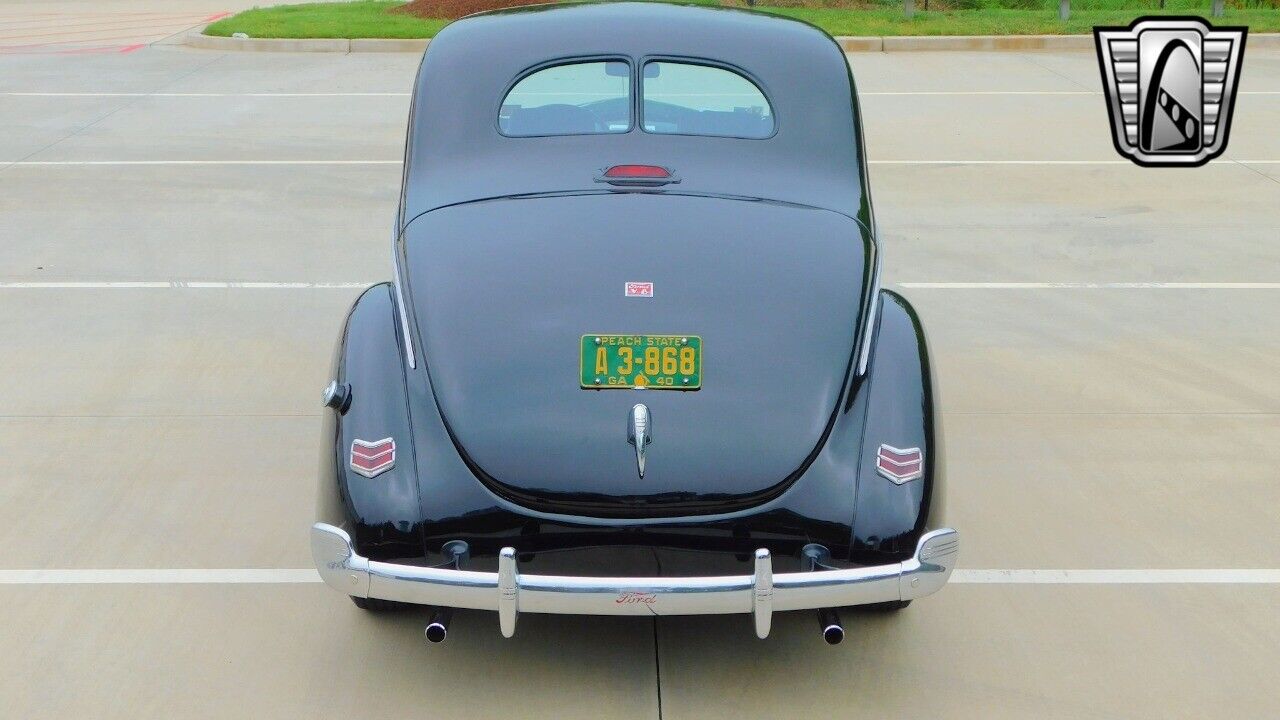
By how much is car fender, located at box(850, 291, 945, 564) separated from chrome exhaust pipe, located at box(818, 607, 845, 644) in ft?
0.55

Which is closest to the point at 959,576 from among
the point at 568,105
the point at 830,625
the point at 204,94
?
the point at 830,625

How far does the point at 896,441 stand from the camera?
352cm

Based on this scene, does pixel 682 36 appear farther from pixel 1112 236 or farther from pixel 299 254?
pixel 1112 236

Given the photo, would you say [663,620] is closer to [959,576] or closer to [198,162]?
[959,576]

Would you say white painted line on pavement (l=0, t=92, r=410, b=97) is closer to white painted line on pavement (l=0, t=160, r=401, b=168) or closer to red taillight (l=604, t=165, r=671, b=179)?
white painted line on pavement (l=0, t=160, r=401, b=168)

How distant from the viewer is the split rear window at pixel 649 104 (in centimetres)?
452

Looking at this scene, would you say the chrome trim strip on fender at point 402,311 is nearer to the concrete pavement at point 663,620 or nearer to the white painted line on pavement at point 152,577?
the concrete pavement at point 663,620

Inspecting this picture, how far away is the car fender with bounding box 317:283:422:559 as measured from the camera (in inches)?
132

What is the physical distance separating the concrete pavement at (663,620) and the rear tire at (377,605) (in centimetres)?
A: 5

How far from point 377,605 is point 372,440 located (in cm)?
→ 67

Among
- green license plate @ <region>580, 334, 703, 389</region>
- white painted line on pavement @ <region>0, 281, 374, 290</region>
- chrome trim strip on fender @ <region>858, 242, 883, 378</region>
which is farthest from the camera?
white painted line on pavement @ <region>0, 281, 374, 290</region>

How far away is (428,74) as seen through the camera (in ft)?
15.1

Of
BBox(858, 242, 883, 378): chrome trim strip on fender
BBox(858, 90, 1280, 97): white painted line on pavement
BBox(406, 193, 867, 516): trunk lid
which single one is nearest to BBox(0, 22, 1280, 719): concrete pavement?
BBox(406, 193, 867, 516): trunk lid

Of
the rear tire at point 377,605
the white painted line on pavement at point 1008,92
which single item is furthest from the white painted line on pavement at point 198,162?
the rear tire at point 377,605
